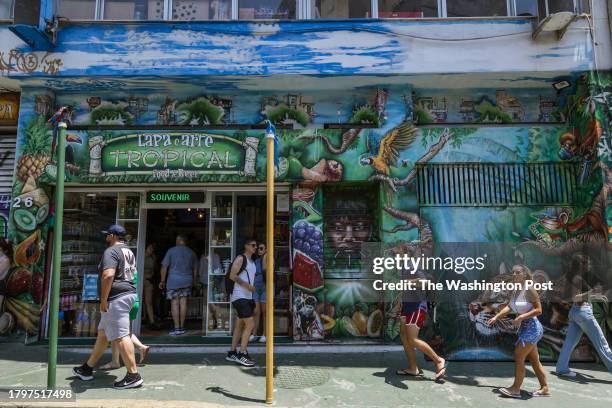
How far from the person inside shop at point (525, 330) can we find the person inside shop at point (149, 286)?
6.78m

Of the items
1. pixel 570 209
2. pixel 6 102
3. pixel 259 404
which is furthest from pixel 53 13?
pixel 570 209

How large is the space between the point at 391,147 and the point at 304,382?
4348mm

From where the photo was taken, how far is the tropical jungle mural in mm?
7812

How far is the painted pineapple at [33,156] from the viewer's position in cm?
813

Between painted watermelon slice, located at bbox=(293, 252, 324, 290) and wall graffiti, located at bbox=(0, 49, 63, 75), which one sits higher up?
wall graffiti, located at bbox=(0, 49, 63, 75)

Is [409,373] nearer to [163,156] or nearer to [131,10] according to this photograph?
[163,156]

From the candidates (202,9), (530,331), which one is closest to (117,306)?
(530,331)

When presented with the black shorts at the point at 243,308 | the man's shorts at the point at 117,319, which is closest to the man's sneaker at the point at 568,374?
the black shorts at the point at 243,308

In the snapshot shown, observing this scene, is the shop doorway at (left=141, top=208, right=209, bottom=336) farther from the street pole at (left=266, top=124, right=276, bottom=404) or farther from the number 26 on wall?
the street pole at (left=266, top=124, right=276, bottom=404)

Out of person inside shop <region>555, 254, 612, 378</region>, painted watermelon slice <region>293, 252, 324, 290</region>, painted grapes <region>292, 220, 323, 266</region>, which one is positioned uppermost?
painted grapes <region>292, 220, 323, 266</region>

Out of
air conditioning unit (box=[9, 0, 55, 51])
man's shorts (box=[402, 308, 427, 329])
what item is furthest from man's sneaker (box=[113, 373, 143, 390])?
air conditioning unit (box=[9, 0, 55, 51])

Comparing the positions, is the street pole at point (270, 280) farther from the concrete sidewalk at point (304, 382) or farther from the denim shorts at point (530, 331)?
the denim shorts at point (530, 331)

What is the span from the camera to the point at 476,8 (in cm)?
854

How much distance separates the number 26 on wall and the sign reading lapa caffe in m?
0.97
